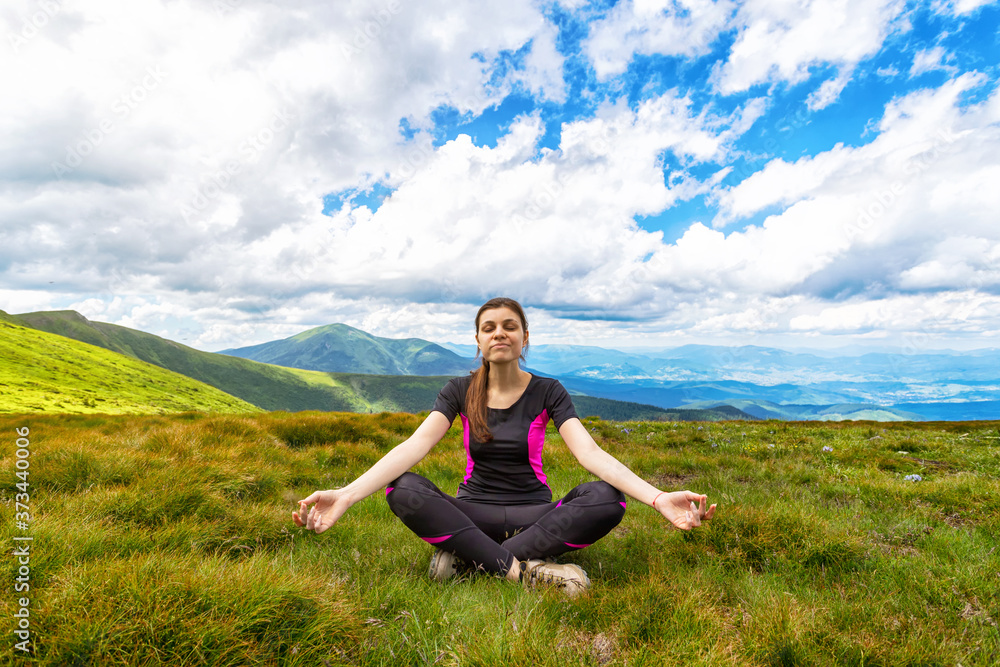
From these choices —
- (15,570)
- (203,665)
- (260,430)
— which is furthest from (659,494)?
(260,430)

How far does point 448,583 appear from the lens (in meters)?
4.17

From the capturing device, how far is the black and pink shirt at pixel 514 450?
16.7 feet

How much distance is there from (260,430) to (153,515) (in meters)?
6.62

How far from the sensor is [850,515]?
5.96m

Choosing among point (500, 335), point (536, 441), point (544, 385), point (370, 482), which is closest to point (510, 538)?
point (536, 441)

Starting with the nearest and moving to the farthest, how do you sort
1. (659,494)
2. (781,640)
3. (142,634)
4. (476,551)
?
(142,634), (781,640), (659,494), (476,551)

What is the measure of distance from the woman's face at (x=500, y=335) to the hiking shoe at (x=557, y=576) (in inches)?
88.2

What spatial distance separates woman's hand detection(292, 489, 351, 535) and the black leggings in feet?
1.85

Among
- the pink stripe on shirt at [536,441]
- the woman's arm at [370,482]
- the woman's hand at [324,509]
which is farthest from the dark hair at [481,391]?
the woman's hand at [324,509]

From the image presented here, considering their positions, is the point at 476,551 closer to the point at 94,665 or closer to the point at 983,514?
the point at 94,665

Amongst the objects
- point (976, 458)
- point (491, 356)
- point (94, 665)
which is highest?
point (491, 356)

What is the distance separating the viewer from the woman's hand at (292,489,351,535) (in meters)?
3.69

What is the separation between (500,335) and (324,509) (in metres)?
2.59

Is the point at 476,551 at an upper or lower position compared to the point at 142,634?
lower
